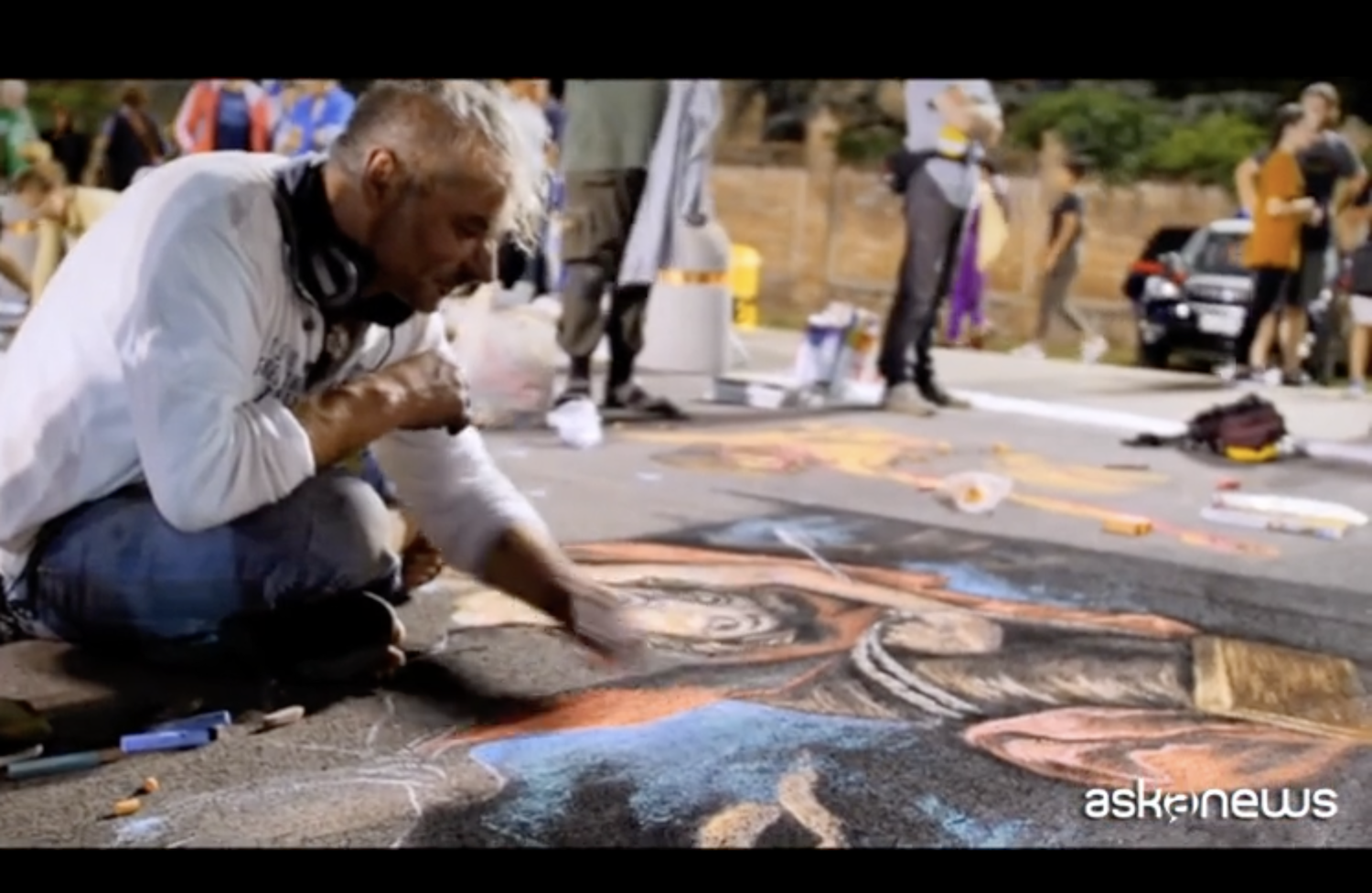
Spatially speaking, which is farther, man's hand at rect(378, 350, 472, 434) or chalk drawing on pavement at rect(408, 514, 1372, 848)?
man's hand at rect(378, 350, 472, 434)

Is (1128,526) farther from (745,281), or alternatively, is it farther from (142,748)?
(142,748)

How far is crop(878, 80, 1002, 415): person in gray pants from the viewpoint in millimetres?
1988

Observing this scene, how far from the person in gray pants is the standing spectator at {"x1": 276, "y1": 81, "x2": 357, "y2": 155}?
2.63 feet

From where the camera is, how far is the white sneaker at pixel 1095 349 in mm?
2293

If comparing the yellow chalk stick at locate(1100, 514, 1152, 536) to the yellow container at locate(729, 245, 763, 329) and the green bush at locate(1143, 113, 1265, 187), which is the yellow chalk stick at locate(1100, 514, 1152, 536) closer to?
the green bush at locate(1143, 113, 1265, 187)

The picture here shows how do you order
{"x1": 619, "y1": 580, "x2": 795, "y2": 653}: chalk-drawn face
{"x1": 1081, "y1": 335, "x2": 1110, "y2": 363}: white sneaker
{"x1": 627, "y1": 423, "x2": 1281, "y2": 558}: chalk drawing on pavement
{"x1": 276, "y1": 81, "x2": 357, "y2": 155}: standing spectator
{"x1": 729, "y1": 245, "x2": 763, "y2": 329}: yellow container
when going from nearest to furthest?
{"x1": 276, "y1": 81, "x2": 357, "y2": 155}: standing spectator → {"x1": 619, "y1": 580, "x2": 795, "y2": 653}: chalk-drawn face → {"x1": 627, "y1": 423, "x2": 1281, "y2": 558}: chalk drawing on pavement → {"x1": 729, "y1": 245, "x2": 763, "y2": 329}: yellow container → {"x1": 1081, "y1": 335, "x2": 1110, "y2": 363}: white sneaker

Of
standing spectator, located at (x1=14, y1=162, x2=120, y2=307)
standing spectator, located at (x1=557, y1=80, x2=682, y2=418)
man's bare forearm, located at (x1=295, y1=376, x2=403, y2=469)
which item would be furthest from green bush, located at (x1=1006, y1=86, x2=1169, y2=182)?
standing spectator, located at (x1=14, y1=162, x2=120, y2=307)

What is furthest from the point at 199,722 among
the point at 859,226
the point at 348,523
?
the point at 859,226

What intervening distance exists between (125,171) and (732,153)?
794 mm

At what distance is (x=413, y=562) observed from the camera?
1.51m

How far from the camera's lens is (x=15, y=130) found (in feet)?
5.26

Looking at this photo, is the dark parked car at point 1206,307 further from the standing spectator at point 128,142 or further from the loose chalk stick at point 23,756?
the loose chalk stick at point 23,756
